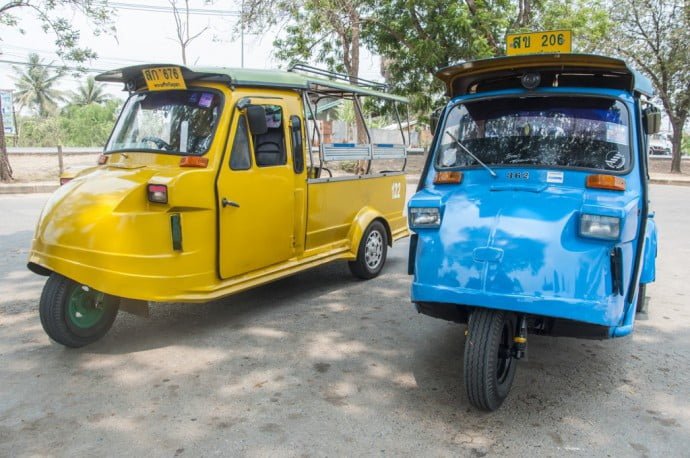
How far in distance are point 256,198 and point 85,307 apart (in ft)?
5.32

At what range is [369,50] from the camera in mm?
16938

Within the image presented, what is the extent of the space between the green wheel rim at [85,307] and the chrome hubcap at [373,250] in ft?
9.91

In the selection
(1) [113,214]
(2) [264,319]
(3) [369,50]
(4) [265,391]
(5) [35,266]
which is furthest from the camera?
(3) [369,50]

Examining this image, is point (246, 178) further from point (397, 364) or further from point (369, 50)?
point (369, 50)

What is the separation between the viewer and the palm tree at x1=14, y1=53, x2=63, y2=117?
51.2m

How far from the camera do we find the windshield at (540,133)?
3826 mm

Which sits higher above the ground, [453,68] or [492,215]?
[453,68]

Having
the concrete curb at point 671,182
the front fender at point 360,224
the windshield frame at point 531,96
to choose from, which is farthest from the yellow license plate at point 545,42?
the concrete curb at point 671,182

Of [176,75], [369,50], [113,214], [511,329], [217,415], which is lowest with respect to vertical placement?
[217,415]

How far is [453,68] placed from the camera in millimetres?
4156

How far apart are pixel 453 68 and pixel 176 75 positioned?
7.46ft

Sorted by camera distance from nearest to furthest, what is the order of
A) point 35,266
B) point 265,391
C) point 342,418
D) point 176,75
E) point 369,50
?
point 342,418 → point 265,391 → point 35,266 → point 176,75 → point 369,50

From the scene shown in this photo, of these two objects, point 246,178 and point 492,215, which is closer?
point 492,215

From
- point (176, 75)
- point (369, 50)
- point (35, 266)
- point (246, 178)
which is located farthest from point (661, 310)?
point (369, 50)
